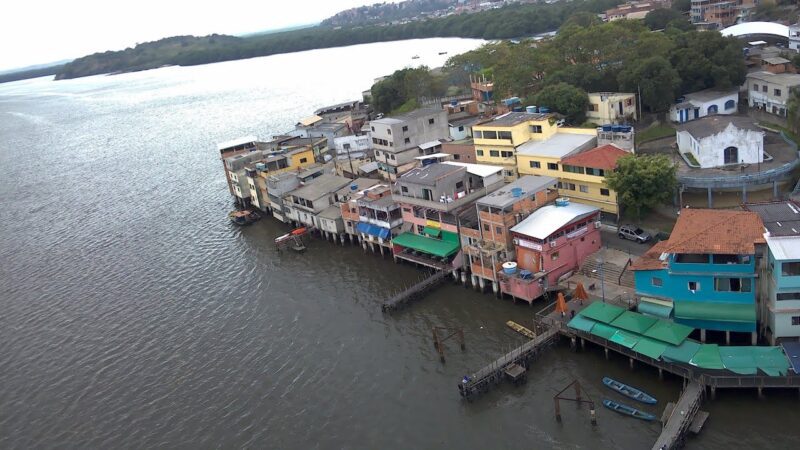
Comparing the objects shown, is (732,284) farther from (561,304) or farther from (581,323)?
(561,304)

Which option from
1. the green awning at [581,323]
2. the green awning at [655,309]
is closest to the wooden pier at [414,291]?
the green awning at [581,323]

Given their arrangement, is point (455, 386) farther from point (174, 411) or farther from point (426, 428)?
point (174, 411)

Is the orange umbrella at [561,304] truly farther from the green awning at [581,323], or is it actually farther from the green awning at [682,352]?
the green awning at [682,352]

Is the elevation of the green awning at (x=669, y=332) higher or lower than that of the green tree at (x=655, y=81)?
lower

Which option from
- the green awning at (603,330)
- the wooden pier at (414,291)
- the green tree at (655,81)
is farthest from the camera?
the green tree at (655,81)

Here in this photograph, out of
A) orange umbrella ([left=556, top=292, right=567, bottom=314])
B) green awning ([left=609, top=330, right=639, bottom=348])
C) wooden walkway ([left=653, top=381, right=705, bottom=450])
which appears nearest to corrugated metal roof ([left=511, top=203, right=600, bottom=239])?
orange umbrella ([left=556, top=292, right=567, bottom=314])

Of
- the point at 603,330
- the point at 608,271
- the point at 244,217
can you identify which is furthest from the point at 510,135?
the point at 244,217

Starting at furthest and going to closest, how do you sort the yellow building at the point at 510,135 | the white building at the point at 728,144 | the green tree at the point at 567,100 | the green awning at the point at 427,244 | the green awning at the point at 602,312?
the green tree at the point at 567,100 < the yellow building at the point at 510,135 < the green awning at the point at 427,244 < the white building at the point at 728,144 < the green awning at the point at 602,312
